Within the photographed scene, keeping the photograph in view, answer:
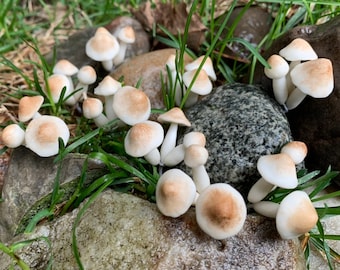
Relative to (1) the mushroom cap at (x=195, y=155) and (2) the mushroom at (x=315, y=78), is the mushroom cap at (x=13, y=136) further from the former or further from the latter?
(2) the mushroom at (x=315, y=78)

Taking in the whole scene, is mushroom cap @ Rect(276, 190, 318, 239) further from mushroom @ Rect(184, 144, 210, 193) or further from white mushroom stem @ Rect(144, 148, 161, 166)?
white mushroom stem @ Rect(144, 148, 161, 166)

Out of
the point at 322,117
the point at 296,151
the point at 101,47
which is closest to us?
the point at 296,151

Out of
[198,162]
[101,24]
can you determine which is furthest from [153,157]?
[101,24]

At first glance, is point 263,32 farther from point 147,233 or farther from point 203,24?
point 147,233

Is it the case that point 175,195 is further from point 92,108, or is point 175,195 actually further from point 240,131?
point 92,108

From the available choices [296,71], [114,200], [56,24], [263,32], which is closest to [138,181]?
[114,200]

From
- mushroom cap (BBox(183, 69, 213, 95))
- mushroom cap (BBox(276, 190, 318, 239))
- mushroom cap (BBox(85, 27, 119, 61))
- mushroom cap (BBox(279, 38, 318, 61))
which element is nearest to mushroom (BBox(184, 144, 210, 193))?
mushroom cap (BBox(276, 190, 318, 239))
